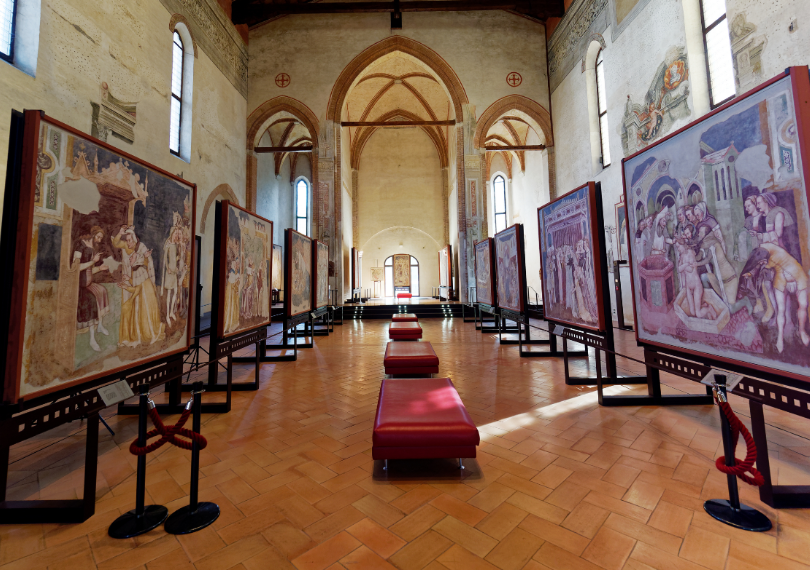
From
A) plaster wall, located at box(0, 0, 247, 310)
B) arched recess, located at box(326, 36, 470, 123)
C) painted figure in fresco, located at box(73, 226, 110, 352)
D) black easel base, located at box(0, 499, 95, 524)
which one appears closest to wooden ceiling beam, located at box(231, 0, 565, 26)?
arched recess, located at box(326, 36, 470, 123)

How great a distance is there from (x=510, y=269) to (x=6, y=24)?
8.92 meters

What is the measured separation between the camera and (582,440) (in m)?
2.64

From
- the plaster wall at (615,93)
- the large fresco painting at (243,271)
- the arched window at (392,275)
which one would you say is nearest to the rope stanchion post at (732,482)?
the large fresco painting at (243,271)

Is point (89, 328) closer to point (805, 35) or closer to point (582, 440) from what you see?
point (582, 440)

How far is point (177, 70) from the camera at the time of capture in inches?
364

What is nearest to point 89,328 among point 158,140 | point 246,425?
point 246,425

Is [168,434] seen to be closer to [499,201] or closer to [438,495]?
[438,495]

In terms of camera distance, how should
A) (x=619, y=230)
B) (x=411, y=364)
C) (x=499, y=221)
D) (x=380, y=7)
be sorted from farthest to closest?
(x=499, y=221) < (x=380, y=7) < (x=619, y=230) < (x=411, y=364)

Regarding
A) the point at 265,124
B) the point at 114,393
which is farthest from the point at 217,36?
the point at 114,393

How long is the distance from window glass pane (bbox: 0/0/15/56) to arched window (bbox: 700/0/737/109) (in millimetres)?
11939

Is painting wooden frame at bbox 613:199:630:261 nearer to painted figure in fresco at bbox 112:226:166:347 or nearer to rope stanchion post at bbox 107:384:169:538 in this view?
painted figure in fresco at bbox 112:226:166:347

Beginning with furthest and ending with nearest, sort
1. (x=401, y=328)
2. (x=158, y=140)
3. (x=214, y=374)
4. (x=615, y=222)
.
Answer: (x=615, y=222), (x=158, y=140), (x=401, y=328), (x=214, y=374)

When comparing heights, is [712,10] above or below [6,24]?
above

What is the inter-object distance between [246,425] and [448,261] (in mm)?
13958
